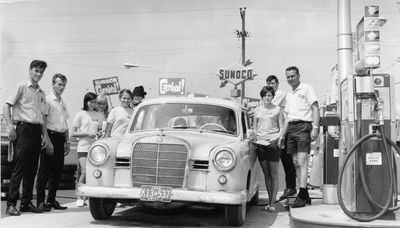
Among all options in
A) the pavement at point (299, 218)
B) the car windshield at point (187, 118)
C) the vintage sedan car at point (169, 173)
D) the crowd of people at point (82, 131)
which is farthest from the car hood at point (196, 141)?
the pavement at point (299, 218)

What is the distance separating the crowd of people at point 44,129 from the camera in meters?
6.51

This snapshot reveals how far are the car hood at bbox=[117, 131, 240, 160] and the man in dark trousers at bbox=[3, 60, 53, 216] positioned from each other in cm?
126

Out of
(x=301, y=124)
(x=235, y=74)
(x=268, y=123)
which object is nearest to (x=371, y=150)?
(x=301, y=124)

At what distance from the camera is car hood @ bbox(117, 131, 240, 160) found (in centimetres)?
565

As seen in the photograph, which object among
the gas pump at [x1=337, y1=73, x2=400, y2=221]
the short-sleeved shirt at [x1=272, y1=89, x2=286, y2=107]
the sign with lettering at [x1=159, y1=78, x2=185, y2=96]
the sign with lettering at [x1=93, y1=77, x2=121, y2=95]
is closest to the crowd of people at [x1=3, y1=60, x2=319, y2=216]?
the short-sleeved shirt at [x1=272, y1=89, x2=286, y2=107]

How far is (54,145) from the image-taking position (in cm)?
711

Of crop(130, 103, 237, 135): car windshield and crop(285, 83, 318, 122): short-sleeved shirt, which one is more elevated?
crop(285, 83, 318, 122): short-sleeved shirt

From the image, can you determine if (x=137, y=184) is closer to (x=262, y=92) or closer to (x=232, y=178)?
(x=232, y=178)

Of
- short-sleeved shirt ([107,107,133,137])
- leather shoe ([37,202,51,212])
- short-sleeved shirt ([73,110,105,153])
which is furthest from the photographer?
short-sleeved shirt ([107,107,133,137])

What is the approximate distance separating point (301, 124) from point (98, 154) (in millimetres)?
3001

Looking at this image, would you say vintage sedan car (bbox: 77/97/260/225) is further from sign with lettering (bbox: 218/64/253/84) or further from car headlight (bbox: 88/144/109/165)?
sign with lettering (bbox: 218/64/253/84)

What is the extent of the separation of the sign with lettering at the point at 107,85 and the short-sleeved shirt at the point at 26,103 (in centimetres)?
992

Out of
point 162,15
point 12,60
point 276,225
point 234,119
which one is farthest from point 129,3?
point 276,225

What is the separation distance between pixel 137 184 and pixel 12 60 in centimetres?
415
